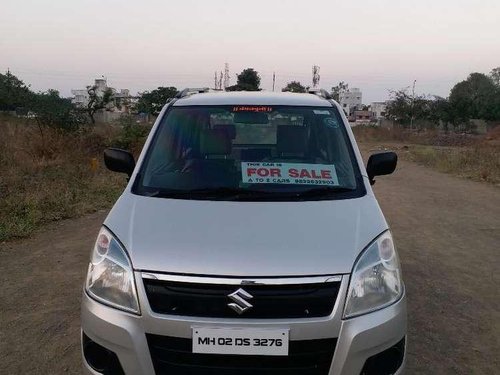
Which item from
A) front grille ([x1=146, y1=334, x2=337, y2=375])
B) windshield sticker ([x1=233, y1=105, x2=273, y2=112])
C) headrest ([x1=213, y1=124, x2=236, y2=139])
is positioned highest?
windshield sticker ([x1=233, y1=105, x2=273, y2=112])

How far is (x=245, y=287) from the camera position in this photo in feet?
7.29

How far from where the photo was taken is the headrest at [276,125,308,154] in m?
3.59

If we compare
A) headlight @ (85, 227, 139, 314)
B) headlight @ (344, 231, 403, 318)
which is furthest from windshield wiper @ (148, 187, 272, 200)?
headlight @ (344, 231, 403, 318)

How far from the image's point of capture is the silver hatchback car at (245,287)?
222 cm

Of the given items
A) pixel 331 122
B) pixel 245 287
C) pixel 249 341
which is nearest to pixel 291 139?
pixel 331 122

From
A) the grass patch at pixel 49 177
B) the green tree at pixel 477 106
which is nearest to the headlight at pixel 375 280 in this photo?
the grass patch at pixel 49 177

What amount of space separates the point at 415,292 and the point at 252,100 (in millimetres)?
2364

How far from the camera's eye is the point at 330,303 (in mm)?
2252

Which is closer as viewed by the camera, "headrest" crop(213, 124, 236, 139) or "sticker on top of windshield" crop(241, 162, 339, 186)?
"sticker on top of windshield" crop(241, 162, 339, 186)

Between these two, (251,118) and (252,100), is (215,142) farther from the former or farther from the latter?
(252,100)

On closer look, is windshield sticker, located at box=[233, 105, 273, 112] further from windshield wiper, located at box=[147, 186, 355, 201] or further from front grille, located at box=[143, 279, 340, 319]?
front grille, located at box=[143, 279, 340, 319]

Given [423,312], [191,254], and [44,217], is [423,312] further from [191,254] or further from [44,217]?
[44,217]

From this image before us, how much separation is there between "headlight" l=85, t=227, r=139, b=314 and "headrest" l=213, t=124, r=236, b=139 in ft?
4.35

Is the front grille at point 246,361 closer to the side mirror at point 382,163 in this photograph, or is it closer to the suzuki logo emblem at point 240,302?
the suzuki logo emblem at point 240,302
